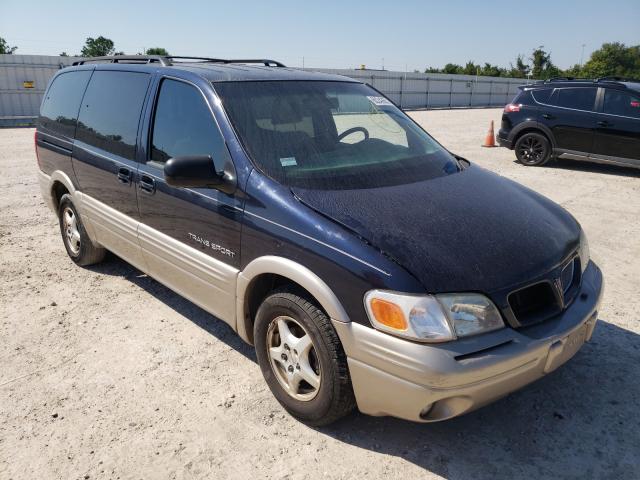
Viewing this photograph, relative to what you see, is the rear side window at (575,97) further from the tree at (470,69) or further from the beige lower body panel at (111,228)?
the tree at (470,69)

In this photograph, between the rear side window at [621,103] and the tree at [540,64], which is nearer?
the rear side window at [621,103]

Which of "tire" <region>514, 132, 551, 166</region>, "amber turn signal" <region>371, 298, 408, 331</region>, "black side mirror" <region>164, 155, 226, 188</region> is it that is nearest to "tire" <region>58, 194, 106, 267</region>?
"black side mirror" <region>164, 155, 226, 188</region>

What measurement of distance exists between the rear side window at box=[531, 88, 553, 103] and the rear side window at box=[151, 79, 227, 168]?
8.95 metres

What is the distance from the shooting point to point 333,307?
7.57 ft

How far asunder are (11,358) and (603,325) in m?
4.17

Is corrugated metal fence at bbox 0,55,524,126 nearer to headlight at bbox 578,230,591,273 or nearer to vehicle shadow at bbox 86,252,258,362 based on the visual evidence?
vehicle shadow at bbox 86,252,258,362

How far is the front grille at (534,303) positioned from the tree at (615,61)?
83.9m

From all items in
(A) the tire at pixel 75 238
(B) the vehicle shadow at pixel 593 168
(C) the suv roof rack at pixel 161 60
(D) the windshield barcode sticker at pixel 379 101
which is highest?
(C) the suv roof rack at pixel 161 60

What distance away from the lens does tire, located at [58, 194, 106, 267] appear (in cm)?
457

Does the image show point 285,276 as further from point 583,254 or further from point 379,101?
point 379,101

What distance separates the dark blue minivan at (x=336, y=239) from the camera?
2.19m

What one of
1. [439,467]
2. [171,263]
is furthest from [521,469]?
[171,263]

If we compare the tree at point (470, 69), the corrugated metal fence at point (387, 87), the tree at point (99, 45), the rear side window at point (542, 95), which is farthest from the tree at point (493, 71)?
the rear side window at point (542, 95)

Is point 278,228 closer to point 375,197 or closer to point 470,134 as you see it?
point 375,197
